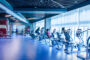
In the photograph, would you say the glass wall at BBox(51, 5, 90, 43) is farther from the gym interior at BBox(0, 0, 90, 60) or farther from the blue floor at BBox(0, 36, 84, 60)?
the blue floor at BBox(0, 36, 84, 60)

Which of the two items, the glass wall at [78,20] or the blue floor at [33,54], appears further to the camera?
the glass wall at [78,20]

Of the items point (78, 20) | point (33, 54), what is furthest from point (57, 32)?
point (33, 54)

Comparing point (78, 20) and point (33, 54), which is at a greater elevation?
point (78, 20)

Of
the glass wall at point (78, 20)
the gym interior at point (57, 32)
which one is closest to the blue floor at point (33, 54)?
the gym interior at point (57, 32)

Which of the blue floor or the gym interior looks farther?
the gym interior

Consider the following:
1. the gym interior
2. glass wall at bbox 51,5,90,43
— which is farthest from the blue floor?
glass wall at bbox 51,5,90,43

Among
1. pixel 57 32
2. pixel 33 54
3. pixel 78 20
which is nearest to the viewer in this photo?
pixel 33 54

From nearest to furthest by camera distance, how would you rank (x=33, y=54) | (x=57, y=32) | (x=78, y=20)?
(x=33, y=54), (x=57, y=32), (x=78, y=20)

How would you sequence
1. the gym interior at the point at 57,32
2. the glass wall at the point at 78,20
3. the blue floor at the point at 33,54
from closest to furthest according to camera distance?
the blue floor at the point at 33,54 < the gym interior at the point at 57,32 < the glass wall at the point at 78,20

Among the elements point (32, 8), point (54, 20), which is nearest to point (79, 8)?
point (32, 8)

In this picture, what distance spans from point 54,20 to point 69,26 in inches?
165

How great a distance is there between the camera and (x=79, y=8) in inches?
316

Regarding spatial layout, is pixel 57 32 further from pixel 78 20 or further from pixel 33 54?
pixel 33 54

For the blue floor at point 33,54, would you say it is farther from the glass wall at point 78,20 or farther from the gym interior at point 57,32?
the glass wall at point 78,20
